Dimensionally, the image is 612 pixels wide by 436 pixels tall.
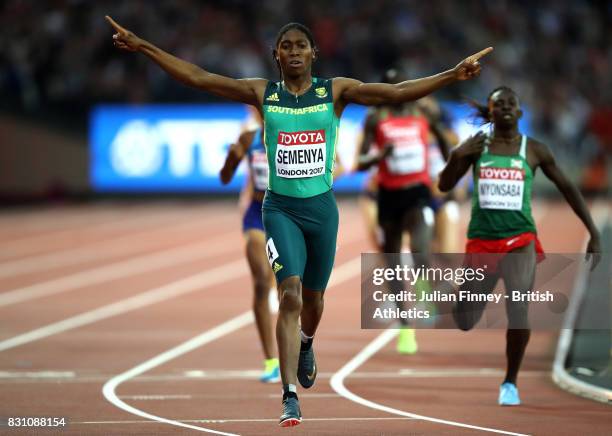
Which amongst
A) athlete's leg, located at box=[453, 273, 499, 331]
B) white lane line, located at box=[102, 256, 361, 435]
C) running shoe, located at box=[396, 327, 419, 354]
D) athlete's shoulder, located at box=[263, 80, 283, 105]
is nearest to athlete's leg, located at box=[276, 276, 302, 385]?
white lane line, located at box=[102, 256, 361, 435]

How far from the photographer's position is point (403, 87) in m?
7.98

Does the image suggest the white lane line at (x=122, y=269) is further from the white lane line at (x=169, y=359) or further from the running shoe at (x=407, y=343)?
the running shoe at (x=407, y=343)

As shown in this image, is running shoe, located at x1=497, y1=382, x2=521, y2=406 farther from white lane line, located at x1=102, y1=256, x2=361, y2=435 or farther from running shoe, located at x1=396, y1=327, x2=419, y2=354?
running shoe, located at x1=396, y1=327, x2=419, y2=354

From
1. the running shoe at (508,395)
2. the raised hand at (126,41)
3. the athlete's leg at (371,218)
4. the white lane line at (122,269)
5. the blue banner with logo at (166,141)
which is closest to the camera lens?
the raised hand at (126,41)

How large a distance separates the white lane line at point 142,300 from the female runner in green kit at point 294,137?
4929mm

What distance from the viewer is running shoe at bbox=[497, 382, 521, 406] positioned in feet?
30.2

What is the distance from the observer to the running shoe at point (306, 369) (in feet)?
28.7

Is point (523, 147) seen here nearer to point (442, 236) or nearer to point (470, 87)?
point (442, 236)

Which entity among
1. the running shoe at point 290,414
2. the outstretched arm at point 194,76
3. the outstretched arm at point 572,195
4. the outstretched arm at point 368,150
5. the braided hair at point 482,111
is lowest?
the running shoe at point 290,414

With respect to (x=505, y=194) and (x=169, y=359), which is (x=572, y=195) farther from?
(x=169, y=359)

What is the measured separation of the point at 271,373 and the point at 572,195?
2778mm

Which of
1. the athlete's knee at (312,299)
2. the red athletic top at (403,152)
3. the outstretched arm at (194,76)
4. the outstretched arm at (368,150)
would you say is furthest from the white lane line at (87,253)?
the outstretched arm at (194,76)

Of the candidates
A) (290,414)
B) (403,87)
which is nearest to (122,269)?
(403,87)

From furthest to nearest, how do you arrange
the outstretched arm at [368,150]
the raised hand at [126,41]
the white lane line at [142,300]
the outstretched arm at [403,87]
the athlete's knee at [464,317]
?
the white lane line at [142,300] → the outstretched arm at [368,150] → the athlete's knee at [464,317] → the raised hand at [126,41] → the outstretched arm at [403,87]
